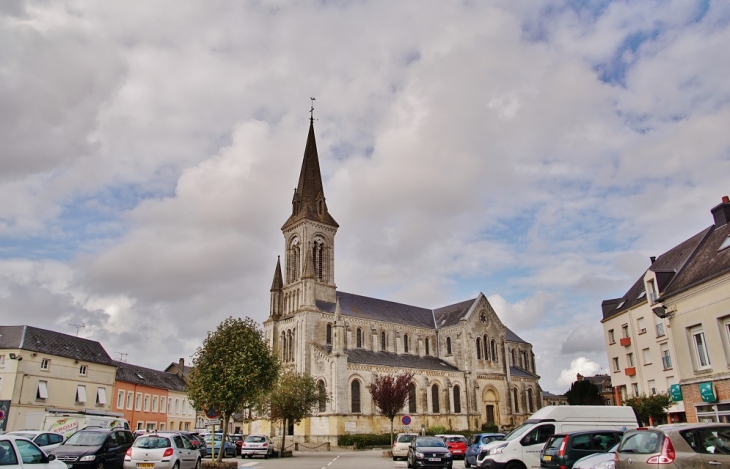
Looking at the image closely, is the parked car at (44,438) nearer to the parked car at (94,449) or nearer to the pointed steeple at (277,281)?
the parked car at (94,449)

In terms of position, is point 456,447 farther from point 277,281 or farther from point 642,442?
point 277,281

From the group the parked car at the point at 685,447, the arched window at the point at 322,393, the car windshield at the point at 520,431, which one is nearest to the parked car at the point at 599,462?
the parked car at the point at 685,447

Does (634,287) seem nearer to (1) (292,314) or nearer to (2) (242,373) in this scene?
(2) (242,373)

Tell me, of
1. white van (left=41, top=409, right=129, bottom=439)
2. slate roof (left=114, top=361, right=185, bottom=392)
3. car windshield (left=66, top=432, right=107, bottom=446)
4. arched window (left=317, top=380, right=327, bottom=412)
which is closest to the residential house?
white van (left=41, top=409, right=129, bottom=439)

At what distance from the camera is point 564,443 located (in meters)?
13.7

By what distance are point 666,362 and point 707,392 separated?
12.7 metres

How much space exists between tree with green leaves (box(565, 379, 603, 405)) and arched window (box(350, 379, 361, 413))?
18161 millimetres

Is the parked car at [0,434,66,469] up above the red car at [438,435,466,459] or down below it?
above

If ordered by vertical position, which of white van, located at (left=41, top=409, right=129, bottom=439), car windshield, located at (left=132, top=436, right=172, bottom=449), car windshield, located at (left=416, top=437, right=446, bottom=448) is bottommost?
car windshield, located at (left=416, top=437, right=446, bottom=448)

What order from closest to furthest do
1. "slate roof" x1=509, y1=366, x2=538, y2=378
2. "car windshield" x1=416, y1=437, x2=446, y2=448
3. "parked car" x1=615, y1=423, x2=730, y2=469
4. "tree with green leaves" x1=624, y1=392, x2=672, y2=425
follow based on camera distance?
1. "parked car" x1=615, y1=423, x2=730, y2=469
2. "car windshield" x1=416, y1=437, x2=446, y2=448
3. "tree with green leaves" x1=624, y1=392, x2=672, y2=425
4. "slate roof" x1=509, y1=366, x2=538, y2=378

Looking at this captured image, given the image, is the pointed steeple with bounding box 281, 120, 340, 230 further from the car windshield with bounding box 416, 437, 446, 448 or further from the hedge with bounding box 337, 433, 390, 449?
the car windshield with bounding box 416, 437, 446, 448

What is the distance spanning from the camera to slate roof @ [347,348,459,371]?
51.6 metres

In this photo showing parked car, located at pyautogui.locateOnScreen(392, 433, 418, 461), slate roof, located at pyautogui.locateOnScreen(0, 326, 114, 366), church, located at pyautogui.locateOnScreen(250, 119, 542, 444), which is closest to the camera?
parked car, located at pyautogui.locateOnScreen(392, 433, 418, 461)

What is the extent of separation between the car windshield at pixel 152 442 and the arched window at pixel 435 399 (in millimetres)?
41023
